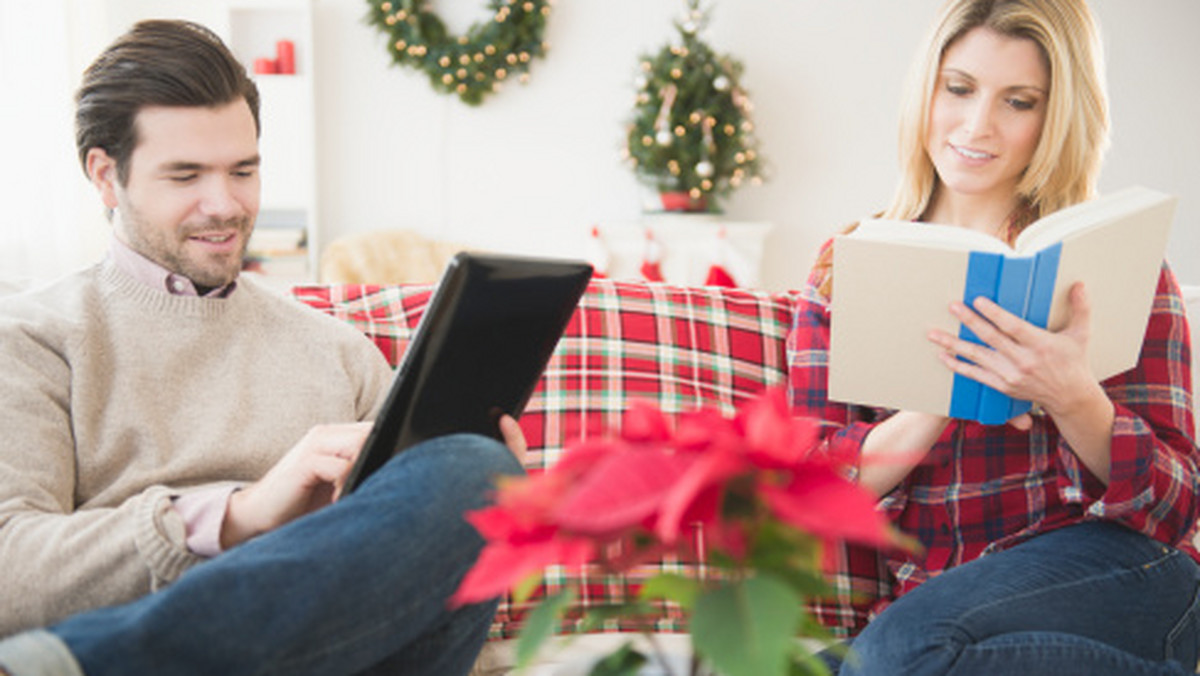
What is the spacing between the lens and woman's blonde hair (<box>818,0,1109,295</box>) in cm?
147

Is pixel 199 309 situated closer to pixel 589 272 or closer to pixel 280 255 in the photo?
pixel 589 272

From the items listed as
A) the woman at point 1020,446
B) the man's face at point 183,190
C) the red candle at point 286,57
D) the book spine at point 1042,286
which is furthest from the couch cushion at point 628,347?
the red candle at point 286,57

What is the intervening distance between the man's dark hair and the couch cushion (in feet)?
1.33

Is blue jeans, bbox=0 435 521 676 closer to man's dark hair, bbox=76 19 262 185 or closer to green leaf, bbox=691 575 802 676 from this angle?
green leaf, bbox=691 575 802 676

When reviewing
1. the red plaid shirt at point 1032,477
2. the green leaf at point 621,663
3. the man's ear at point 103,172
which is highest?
the man's ear at point 103,172

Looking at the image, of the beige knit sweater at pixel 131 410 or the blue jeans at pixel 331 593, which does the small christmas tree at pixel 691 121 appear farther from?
the blue jeans at pixel 331 593

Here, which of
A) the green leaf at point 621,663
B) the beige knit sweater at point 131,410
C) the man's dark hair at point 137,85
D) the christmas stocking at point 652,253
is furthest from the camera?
the christmas stocking at point 652,253

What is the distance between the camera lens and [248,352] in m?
1.42

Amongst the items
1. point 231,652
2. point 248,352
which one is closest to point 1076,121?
point 248,352

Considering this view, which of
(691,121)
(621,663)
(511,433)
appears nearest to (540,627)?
(621,663)

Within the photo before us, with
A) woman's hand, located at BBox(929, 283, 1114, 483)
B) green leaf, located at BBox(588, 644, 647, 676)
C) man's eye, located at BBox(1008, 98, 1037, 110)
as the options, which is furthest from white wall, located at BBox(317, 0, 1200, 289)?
green leaf, located at BBox(588, 644, 647, 676)

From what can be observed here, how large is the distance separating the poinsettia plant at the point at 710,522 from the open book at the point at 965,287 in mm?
603

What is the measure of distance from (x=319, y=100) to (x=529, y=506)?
14.2ft

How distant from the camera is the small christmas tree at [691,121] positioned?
14.2 ft
